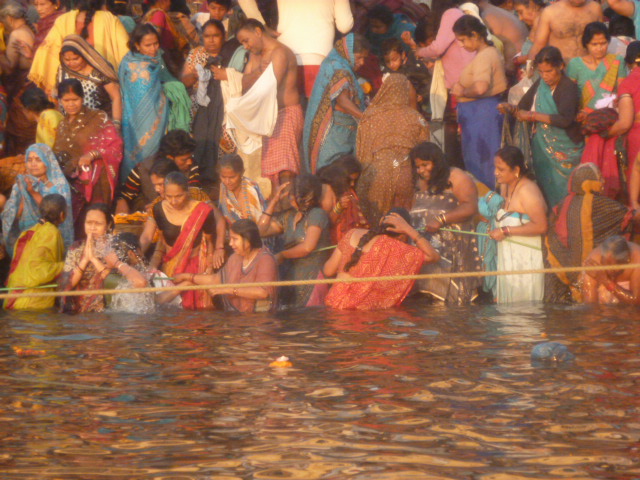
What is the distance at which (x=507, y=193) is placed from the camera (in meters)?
10.0

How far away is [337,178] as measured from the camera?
1022cm

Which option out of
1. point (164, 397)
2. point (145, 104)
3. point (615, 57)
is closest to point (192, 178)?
point (145, 104)

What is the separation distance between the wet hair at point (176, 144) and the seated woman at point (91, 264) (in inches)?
34.4

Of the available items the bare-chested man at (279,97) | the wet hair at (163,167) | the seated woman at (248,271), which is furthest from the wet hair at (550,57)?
the wet hair at (163,167)

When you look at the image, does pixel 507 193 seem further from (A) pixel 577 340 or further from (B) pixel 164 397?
(B) pixel 164 397

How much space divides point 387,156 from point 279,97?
4.04 ft

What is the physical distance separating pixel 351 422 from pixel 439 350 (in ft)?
6.45

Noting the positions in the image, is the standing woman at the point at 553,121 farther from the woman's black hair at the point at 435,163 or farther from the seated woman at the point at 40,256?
the seated woman at the point at 40,256

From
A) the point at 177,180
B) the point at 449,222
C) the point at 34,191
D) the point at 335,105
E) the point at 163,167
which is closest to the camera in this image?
the point at 449,222

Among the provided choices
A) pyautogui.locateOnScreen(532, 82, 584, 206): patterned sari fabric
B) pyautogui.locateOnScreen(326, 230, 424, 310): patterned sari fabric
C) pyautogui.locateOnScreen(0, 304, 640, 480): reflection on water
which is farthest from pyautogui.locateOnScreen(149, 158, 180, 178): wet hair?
pyautogui.locateOnScreen(532, 82, 584, 206): patterned sari fabric

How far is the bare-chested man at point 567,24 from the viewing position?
35.4ft

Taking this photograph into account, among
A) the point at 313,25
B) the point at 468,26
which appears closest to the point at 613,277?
the point at 468,26

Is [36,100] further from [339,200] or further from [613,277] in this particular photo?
[613,277]

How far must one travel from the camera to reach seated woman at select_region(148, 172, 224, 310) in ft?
33.4
